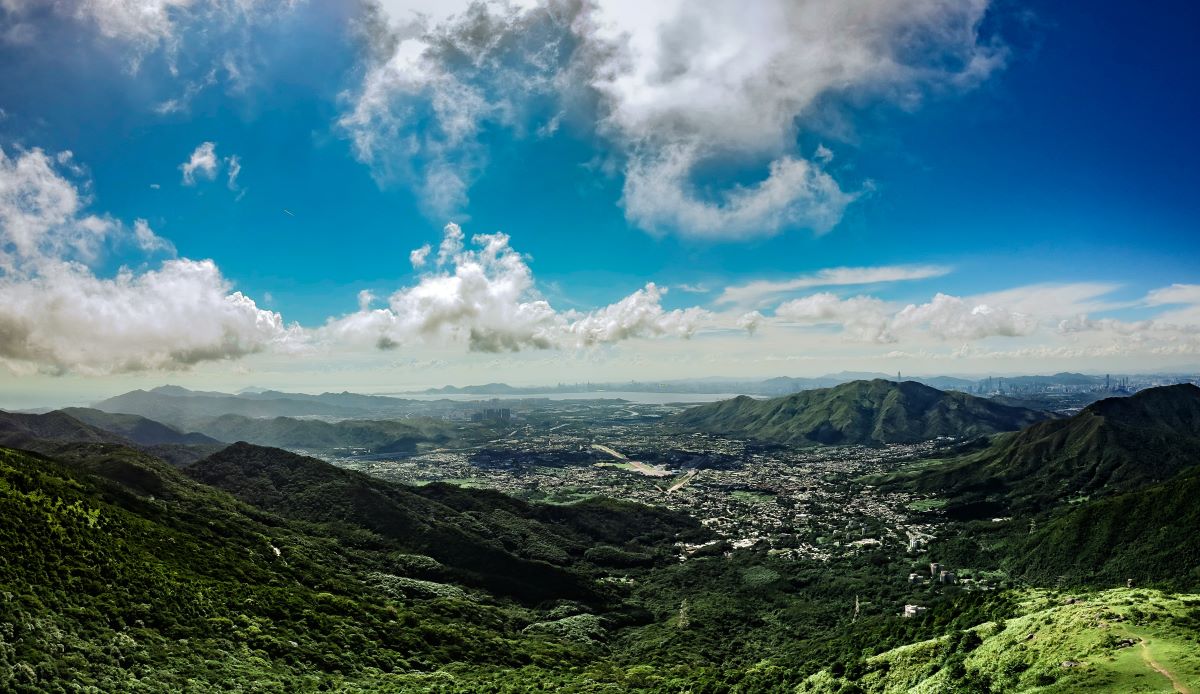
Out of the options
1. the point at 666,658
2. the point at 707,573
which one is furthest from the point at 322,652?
the point at 707,573

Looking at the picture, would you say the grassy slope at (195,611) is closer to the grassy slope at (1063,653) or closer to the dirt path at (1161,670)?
the grassy slope at (1063,653)

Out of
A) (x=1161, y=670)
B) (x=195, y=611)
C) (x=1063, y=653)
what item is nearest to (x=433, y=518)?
(x=195, y=611)

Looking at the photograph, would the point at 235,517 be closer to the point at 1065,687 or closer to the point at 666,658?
the point at 666,658

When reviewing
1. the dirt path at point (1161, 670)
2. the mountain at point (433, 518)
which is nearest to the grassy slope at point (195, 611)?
the mountain at point (433, 518)

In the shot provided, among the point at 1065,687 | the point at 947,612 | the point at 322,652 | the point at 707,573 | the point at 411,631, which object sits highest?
the point at 1065,687

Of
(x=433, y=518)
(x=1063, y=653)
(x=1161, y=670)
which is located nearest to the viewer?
(x=1161, y=670)

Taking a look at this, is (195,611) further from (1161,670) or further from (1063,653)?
(1161,670)

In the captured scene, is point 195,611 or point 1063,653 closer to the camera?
point 1063,653
